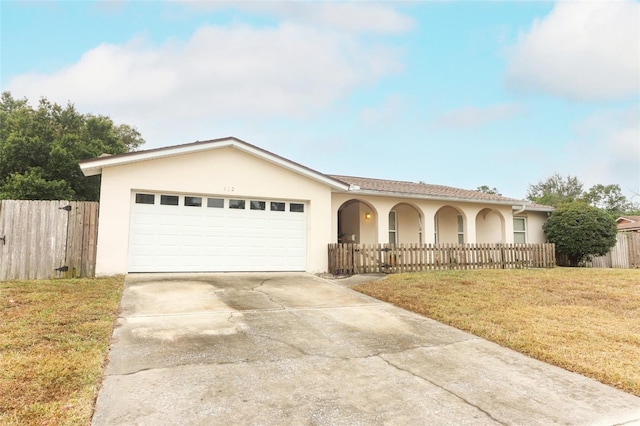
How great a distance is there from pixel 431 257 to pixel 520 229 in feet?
25.1

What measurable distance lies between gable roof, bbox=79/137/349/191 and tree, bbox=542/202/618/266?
10611 mm

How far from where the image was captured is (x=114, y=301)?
6465 millimetres

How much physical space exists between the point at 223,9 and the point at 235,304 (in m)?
11.6

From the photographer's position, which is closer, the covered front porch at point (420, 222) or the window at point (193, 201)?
the window at point (193, 201)

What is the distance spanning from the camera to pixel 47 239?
888 centimetres

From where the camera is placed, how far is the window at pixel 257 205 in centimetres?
1095

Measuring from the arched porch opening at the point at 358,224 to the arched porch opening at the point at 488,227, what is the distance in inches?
223

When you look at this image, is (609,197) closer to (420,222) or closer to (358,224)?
(420,222)

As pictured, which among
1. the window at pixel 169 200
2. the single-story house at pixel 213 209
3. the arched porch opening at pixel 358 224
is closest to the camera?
the single-story house at pixel 213 209

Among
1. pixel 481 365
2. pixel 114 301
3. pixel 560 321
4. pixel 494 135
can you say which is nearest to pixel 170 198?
pixel 114 301

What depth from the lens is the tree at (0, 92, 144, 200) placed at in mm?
18125

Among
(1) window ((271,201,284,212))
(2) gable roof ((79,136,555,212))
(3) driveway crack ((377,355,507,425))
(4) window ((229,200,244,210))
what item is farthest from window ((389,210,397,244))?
(3) driveway crack ((377,355,507,425))

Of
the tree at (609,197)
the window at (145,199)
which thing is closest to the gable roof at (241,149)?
the window at (145,199)

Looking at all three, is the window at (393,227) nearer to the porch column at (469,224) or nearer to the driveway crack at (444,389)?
the porch column at (469,224)
